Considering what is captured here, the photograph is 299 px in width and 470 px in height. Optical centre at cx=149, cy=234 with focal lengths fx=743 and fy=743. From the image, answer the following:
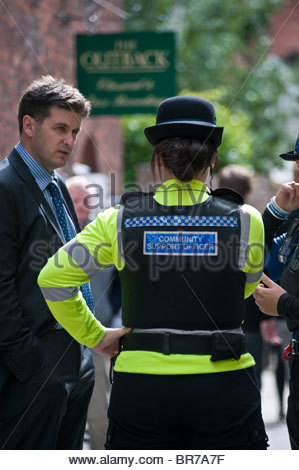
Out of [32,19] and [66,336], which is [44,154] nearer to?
[66,336]

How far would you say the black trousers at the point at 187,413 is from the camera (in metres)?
2.57

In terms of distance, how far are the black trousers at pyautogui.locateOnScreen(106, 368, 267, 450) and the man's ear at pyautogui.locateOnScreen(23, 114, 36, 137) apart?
1336mm

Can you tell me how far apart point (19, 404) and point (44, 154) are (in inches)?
44.2

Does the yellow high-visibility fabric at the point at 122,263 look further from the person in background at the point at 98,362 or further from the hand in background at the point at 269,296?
the person in background at the point at 98,362

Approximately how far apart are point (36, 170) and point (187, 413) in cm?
138

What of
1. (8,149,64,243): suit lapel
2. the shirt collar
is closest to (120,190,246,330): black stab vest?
(8,149,64,243): suit lapel

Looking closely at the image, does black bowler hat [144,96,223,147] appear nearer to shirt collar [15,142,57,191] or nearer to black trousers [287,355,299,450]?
shirt collar [15,142,57,191]

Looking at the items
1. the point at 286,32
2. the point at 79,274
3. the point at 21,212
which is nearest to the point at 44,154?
the point at 21,212

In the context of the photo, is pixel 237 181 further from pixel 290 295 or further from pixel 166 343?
pixel 166 343

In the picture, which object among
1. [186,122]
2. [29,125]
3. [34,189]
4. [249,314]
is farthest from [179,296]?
[249,314]

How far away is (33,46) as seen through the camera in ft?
30.6

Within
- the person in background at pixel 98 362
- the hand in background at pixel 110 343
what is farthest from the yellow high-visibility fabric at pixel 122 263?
the person in background at pixel 98 362

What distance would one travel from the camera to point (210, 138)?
8.90ft

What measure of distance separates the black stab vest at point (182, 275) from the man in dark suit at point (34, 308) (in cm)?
65
